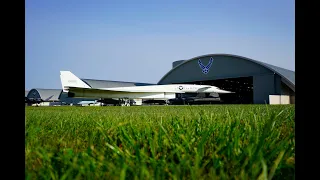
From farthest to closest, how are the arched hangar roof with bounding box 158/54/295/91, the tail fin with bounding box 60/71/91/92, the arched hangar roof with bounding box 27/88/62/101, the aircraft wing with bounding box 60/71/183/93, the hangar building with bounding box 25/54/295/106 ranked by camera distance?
the arched hangar roof with bounding box 27/88/62/101 < the tail fin with bounding box 60/71/91/92 < the aircraft wing with bounding box 60/71/183/93 < the arched hangar roof with bounding box 158/54/295/91 < the hangar building with bounding box 25/54/295/106

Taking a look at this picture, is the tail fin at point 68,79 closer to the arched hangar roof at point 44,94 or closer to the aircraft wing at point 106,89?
the aircraft wing at point 106,89

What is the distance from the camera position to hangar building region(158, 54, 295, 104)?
80.9 feet

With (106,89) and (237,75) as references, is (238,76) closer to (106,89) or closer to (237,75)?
(237,75)

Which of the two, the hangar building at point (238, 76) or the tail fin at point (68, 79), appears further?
the tail fin at point (68, 79)

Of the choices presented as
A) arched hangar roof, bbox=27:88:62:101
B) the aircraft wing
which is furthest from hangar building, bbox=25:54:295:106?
arched hangar roof, bbox=27:88:62:101

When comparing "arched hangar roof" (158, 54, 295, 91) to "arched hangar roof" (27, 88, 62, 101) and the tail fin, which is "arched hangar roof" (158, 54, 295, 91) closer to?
the tail fin

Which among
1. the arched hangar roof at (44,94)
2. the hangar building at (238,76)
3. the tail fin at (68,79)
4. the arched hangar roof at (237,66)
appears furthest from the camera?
the arched hangar roof at (44,94)

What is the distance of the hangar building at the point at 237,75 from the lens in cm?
2467

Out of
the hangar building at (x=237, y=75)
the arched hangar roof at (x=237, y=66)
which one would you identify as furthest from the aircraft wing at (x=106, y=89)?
the arched hangar roof at (x=237, y=66)
